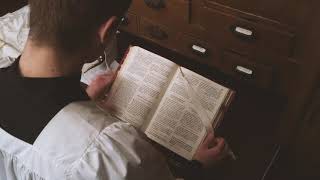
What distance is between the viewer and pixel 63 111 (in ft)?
2.52

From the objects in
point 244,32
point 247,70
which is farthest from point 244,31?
point 247,70

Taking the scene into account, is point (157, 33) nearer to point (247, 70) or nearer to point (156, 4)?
point (156, 4)

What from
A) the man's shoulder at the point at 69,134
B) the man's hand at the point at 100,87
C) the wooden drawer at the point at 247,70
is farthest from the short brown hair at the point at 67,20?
the wooden drawer at the point at 247,70

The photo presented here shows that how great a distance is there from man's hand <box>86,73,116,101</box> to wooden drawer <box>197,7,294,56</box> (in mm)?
382

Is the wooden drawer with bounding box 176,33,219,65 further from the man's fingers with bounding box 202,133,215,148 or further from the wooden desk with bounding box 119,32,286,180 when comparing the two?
the man's fingers with bounding box 202,133,215,148

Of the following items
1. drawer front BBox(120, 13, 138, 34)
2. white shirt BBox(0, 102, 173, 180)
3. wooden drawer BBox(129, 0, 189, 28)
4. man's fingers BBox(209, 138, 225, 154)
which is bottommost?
white shirt BBox(0, 102, 173, 180)

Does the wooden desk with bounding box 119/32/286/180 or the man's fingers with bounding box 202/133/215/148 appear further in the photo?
the wooden desk with bounding box 119/32/286/180

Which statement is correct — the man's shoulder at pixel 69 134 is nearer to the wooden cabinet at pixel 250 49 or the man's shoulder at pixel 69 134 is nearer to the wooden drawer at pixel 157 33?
the wooden cabinet at pixel 250 49

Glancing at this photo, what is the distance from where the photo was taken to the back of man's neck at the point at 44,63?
78 centimetres

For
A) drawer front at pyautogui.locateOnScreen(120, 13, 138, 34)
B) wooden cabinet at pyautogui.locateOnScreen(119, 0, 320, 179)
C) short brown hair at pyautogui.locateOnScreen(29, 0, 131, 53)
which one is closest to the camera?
short brown hair at pyautogui.locateOnScreen(29, 0, 131, 53)

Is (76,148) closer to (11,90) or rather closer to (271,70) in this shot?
(11,90)

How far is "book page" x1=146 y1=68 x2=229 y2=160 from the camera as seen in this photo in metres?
1.17

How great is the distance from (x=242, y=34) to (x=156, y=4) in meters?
0.32

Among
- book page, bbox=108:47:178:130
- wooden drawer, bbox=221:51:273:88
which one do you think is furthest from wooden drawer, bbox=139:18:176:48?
book page, bbox=108:47:178:130
